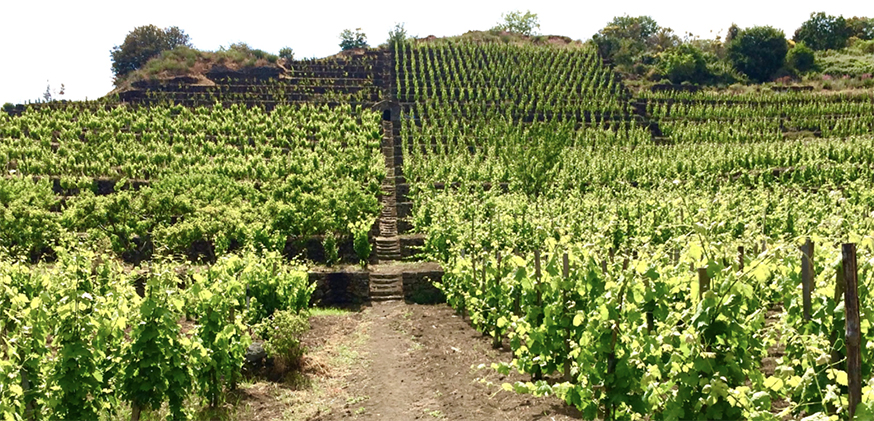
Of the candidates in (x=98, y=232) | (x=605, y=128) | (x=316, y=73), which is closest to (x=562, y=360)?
(x=98, y=232)

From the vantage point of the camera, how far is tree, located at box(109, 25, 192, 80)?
65.1 m

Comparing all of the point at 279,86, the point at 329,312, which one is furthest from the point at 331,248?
the point at 279,86

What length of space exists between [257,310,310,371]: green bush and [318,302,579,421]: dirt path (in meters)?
0.98

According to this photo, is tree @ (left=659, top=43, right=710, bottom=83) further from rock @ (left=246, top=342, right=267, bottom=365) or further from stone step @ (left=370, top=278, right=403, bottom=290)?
rock @ (left=246, top=342, right=267, bottom=365)

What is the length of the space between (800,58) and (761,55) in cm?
330

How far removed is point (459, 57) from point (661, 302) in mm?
48558

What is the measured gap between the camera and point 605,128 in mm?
40688

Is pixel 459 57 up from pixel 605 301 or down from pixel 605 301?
up

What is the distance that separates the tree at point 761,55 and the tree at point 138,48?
51014 millimetres

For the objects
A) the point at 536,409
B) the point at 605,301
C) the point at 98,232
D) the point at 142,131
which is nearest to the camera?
the point at 605,301

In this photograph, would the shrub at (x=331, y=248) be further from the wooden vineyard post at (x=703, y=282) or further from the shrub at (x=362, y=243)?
the wooden vineyard post at (x=703, y=282)

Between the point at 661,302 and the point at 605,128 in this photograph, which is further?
the point at 605,128

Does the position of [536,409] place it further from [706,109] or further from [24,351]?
[706,109]

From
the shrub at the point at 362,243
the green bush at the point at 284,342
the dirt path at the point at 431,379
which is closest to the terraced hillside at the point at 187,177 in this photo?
the shrub at the point at 362,243
